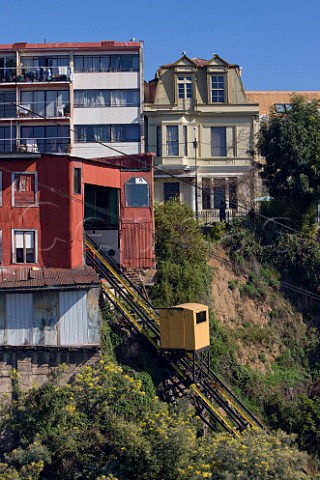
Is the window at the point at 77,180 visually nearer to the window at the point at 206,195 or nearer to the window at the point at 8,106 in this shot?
the window at the point at 206,195

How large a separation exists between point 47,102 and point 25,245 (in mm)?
20391

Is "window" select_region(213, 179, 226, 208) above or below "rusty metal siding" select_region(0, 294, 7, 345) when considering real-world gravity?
above

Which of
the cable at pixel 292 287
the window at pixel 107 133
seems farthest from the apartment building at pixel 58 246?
the window at pixel 107 133

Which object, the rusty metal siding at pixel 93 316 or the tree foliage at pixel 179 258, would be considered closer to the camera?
the rusty metal siding at pixel 93 316

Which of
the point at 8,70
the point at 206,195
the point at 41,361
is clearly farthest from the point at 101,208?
the point at 8,70

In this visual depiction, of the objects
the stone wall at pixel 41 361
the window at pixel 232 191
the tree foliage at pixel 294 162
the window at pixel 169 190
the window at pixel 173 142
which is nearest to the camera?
the stone wall at pixel 41 361

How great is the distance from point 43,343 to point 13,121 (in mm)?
22742

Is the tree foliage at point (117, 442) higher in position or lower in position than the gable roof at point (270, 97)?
lower

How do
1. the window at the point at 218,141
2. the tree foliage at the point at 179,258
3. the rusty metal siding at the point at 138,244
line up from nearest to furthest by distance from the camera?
1. the tree foliage at the point at 179,258
2. the rusty metal siding at the point at 138,244
3. the window at the point at 218,141

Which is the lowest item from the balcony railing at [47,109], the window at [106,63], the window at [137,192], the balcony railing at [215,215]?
the balcony railing at [215,215]

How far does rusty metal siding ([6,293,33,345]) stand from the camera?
26.5 meters

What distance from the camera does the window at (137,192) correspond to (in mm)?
32000

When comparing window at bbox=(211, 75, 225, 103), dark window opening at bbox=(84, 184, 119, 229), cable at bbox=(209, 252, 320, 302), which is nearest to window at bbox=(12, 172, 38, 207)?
dark window opening at bbox=(84, 184, 119, 229)

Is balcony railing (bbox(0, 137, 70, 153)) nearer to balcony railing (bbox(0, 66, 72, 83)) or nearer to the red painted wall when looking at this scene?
balcony railing (bbox(0, 66, 72, 83))
